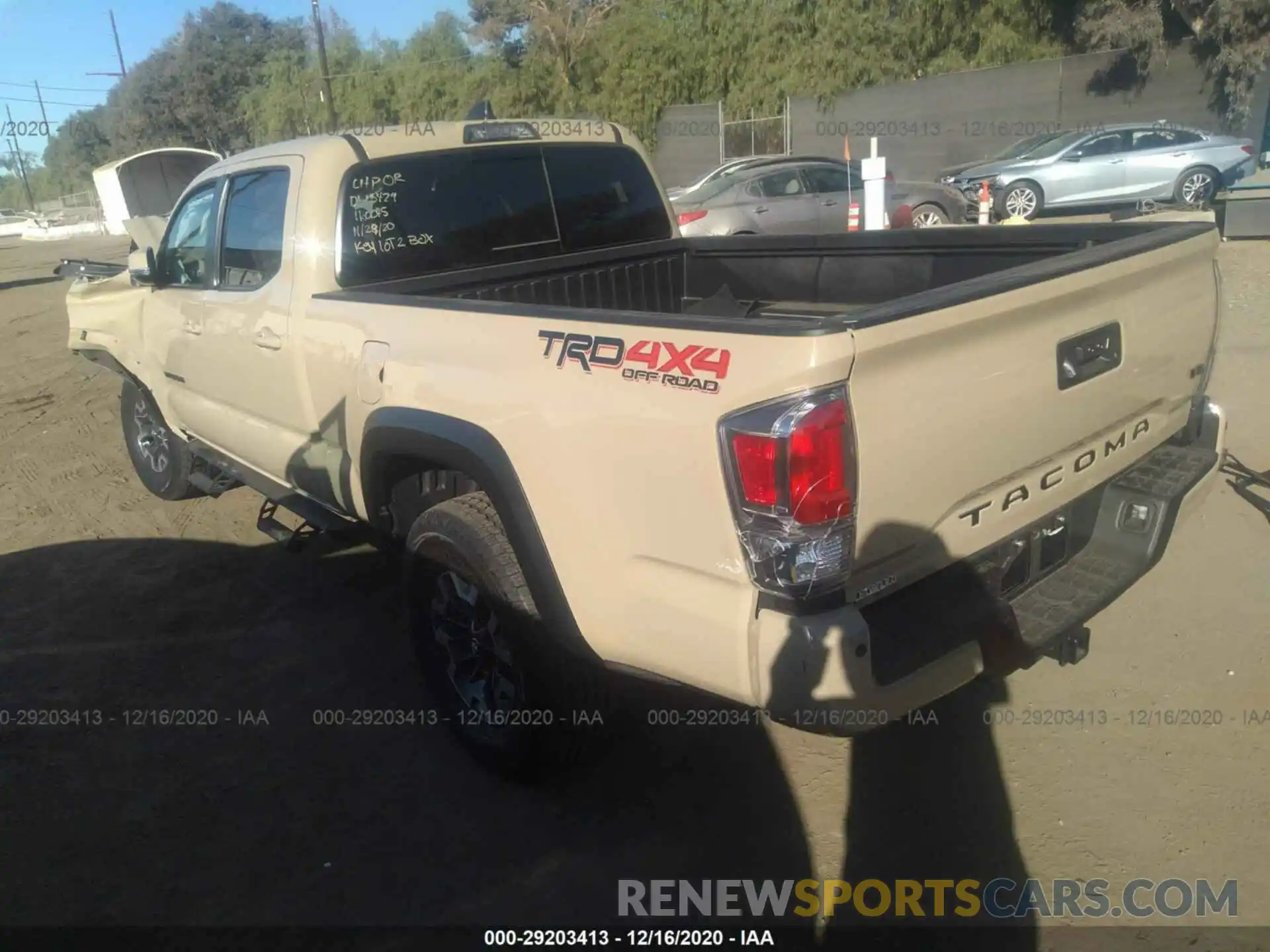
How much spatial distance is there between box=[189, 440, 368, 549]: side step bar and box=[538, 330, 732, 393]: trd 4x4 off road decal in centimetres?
174

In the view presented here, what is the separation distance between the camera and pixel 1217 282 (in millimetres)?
3258

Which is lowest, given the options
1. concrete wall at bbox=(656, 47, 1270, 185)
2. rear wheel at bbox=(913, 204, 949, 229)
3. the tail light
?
rear wheel at bbox=(913, 204, 949, 229)

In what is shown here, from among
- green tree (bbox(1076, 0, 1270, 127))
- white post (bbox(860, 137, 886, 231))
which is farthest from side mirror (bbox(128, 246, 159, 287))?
green tree (bbox(1076, 0, 1270, 127))

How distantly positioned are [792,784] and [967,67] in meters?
29.4

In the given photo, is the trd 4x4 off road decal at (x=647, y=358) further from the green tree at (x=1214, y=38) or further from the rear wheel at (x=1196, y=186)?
the green tree at (x=1214, y=38)

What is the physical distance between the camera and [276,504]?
14.8 ft

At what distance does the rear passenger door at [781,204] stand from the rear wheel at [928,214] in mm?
1614

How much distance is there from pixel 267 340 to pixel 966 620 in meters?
2.83

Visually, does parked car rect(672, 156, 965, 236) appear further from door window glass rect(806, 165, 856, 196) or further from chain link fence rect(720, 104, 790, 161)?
chain link fence rect(720, 104, 790, 161)

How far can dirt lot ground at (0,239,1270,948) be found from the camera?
2.80m

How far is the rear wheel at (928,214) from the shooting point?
14773 millimetres

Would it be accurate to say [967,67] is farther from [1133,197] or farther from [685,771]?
[685,771]

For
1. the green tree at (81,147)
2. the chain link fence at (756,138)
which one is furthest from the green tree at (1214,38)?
the green tree at (81,147)

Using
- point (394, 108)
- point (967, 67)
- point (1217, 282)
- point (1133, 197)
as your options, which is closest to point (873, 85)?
point (967, 67)
